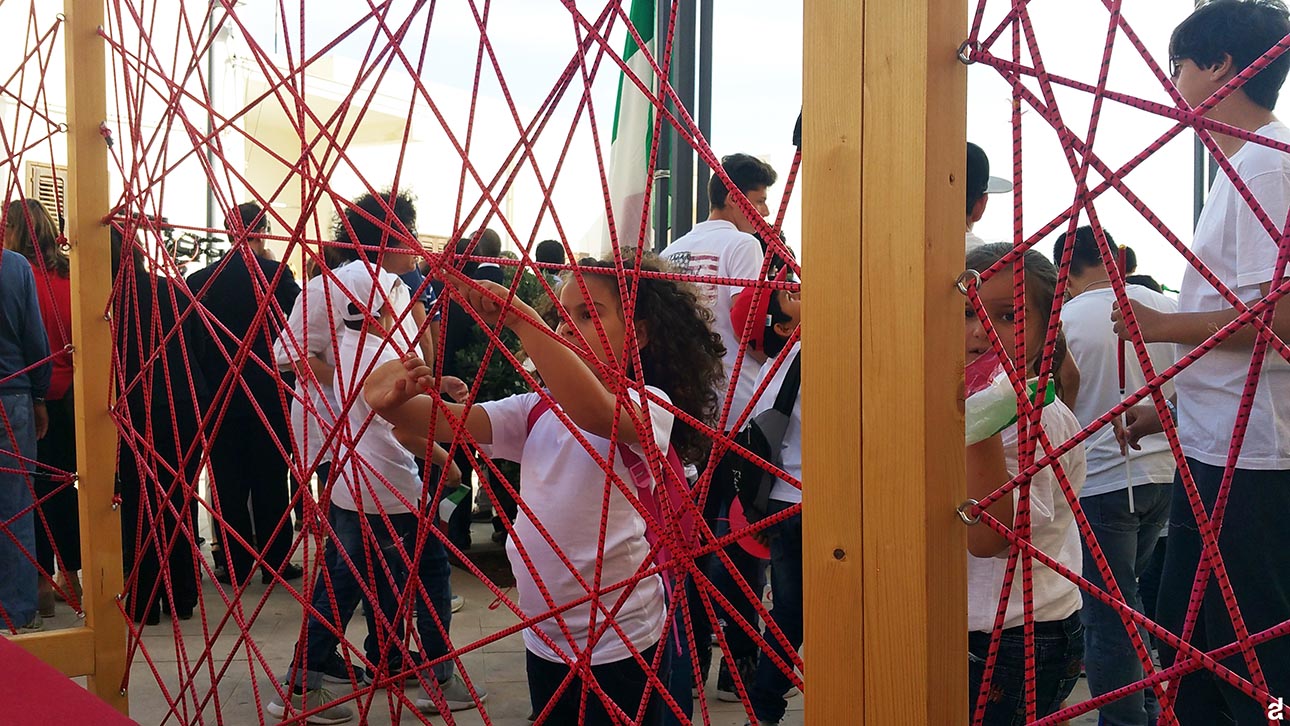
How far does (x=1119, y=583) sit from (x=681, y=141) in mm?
3024

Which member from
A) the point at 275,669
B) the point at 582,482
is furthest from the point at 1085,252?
the point at 275,669

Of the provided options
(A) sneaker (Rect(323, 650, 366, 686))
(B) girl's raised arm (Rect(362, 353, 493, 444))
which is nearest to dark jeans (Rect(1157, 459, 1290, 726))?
(B) girl's raised arm (Rect(362, 353, 493, 444))

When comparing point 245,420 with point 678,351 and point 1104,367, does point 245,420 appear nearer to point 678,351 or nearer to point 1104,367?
point 678,351

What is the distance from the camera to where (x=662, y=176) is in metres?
5.12

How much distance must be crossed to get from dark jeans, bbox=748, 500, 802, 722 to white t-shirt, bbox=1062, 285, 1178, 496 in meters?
0.83

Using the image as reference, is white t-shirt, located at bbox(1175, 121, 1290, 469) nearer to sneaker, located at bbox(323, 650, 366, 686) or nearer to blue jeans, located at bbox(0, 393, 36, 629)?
sneaker, located at bbox(323, 650, 366, 686)

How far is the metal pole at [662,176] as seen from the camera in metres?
4.96

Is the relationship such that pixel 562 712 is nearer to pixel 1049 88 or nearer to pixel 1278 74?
pixel 1049 88

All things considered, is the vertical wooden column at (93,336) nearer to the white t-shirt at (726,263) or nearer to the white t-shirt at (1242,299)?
the white t-shirt at (726,263)

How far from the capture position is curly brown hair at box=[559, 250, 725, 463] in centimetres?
211

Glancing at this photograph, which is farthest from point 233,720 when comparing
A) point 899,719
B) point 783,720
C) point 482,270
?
point 899,719

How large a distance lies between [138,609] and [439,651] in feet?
6.11

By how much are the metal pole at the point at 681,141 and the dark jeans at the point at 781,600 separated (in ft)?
7.89

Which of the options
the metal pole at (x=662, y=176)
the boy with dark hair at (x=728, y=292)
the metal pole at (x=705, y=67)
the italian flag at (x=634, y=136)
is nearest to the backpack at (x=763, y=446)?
the boy with dark hair at (x=728, y=292)
